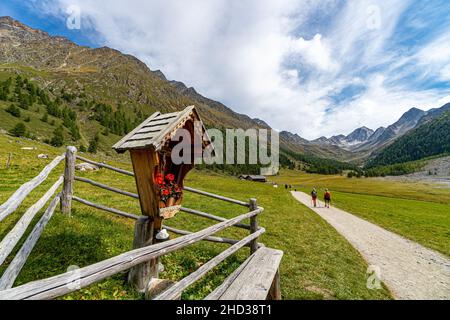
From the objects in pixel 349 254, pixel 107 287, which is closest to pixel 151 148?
pixel 107 287

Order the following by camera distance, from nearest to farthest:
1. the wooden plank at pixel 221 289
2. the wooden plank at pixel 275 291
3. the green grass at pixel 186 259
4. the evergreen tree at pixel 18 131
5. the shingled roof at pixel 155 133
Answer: the wooden plank at pixel 221 289, the shingled roof at pixel 155 133, the green grass at pixel 186 259, the wooden plank at pixel 275 291, the evergreen tree at pixel 18 131

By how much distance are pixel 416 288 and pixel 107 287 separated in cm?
1111

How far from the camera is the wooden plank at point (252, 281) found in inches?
176

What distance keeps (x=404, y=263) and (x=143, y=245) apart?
526 inches

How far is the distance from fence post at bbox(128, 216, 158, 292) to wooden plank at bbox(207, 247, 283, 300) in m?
1.95

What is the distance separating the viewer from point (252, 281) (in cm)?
513

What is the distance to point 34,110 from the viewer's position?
4055 inches

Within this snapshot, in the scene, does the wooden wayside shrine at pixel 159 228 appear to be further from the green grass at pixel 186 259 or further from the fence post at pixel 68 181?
the fence post at pixel 68 181

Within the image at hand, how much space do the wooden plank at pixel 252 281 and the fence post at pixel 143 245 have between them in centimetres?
195

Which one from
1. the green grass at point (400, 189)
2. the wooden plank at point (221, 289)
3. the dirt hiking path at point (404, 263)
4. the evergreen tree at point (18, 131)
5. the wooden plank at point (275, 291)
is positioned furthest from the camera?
the green grass at point (400, 189)

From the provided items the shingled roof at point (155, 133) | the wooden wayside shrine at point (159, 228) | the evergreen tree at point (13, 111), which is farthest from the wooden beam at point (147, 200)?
the evergreen tree at point (13, 111)

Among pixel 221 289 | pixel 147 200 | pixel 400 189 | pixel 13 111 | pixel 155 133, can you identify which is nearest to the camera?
pixel 221 289

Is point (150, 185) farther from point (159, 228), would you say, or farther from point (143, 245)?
point (143, 245)

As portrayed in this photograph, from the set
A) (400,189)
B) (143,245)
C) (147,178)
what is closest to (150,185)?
(147,178)
